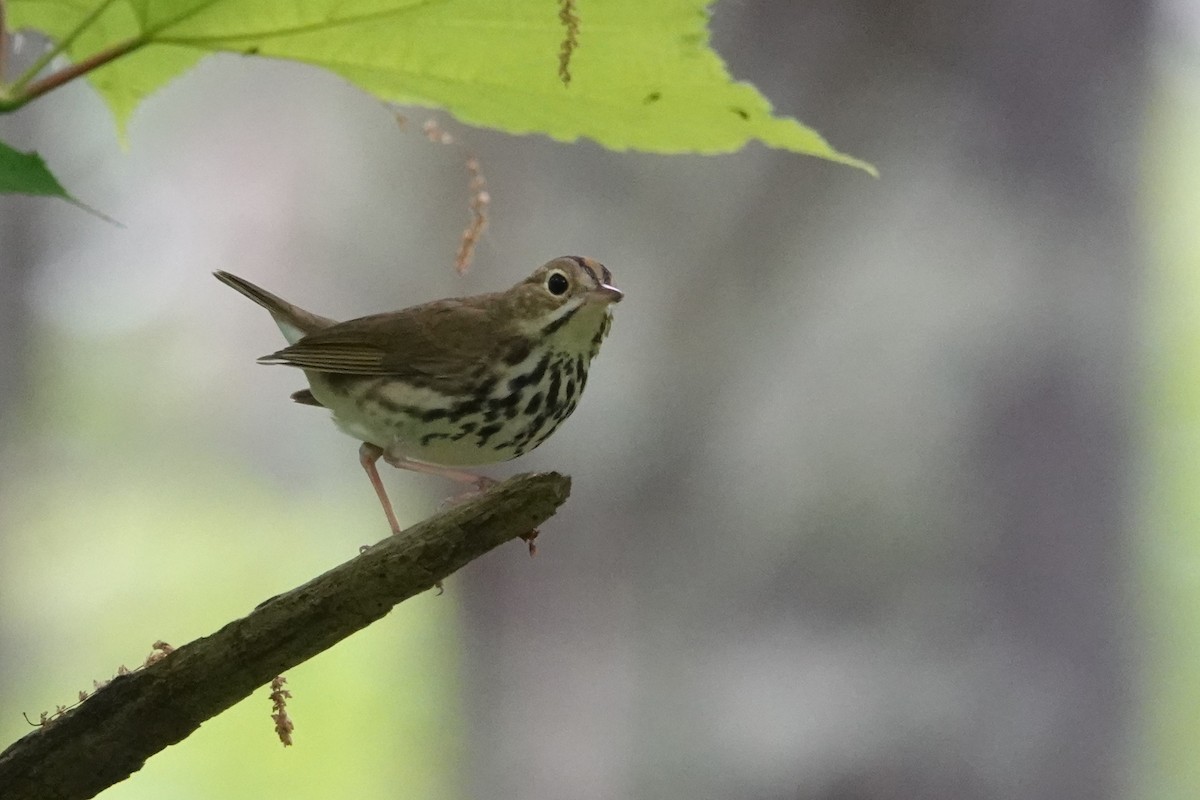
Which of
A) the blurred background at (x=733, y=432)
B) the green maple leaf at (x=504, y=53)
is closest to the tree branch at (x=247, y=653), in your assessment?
the green maple leaf at (x=504, y=53)

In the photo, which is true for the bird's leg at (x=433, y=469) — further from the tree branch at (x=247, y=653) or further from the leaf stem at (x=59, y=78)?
the leaf stem at (x=59, y=78)

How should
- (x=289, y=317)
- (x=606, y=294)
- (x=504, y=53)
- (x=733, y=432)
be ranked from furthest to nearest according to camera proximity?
1. (x=733, y=432)
2. (x=289, y=317)
3. (x=606, y=294)
4. (x=504, y=53)

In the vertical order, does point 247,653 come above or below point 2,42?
below

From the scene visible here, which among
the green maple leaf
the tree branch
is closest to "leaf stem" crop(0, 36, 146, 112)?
the green maple leaf

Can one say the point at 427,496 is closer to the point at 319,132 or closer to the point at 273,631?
the point at 319,132

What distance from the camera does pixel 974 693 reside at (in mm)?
1641

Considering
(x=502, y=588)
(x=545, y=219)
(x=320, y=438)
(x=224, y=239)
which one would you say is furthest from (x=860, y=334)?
(x=224, y=239)

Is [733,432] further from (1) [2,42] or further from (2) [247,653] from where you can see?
(1) [2,42]

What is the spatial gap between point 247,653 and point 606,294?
1.24 feet

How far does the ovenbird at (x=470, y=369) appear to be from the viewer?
2.67 feet

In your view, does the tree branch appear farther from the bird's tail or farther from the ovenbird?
the bird's tail

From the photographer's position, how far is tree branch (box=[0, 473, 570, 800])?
0.55 meters

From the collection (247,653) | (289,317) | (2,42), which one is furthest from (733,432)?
(2,42)

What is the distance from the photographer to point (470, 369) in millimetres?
827
